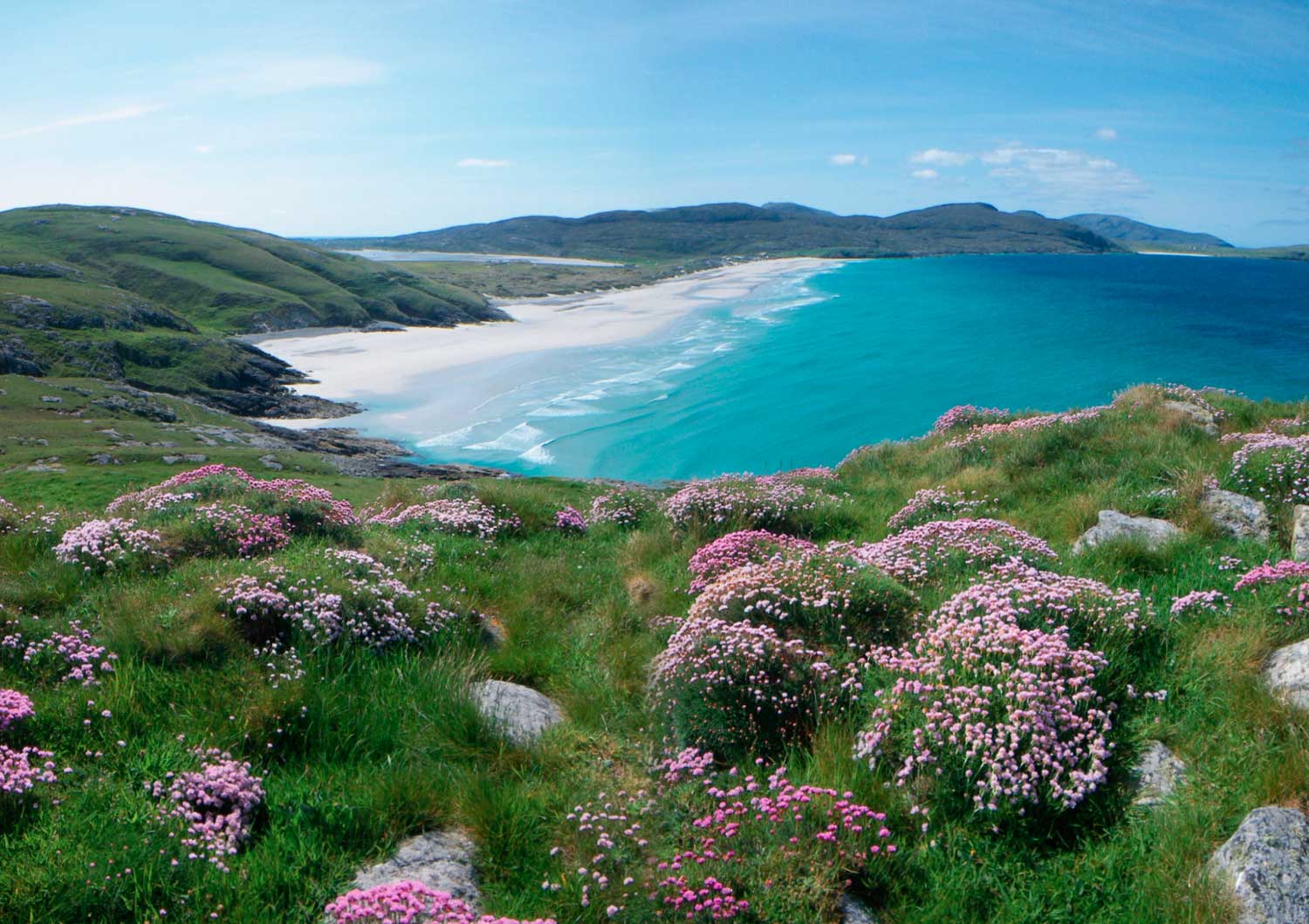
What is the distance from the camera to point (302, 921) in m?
3.56

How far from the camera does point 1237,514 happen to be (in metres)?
8.63

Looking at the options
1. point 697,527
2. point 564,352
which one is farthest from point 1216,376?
point 697,527

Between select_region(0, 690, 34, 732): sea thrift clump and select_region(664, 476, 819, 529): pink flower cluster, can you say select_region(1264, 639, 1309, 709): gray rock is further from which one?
select_region(0, 690, 34, 732): sea thrift clump

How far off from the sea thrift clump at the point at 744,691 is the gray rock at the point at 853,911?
1215 millimetres

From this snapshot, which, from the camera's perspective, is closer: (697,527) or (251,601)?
(251,601)

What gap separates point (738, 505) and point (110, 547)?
6.83 metres

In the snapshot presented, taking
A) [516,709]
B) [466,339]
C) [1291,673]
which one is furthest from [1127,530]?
[466,339]

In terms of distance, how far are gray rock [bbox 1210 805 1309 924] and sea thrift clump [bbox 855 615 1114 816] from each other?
0.68 metres

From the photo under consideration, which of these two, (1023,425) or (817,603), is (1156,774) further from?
(1023,425)

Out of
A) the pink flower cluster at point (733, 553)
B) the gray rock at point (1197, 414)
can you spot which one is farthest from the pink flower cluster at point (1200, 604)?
the gray rock at point (1197, 414)

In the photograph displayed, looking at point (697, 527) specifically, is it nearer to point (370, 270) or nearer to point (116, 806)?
point (116, 806)

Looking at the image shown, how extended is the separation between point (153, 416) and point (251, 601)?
30610mm

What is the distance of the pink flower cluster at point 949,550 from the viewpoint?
23.5 ft

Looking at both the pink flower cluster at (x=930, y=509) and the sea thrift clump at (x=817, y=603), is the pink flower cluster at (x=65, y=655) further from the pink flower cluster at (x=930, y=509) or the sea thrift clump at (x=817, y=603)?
the pink flower cluster at (x=930, y=509)
